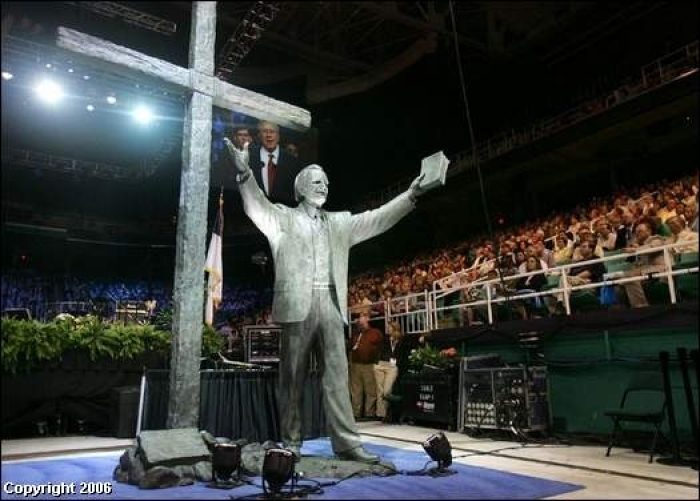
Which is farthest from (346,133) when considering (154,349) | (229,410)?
(229,410)

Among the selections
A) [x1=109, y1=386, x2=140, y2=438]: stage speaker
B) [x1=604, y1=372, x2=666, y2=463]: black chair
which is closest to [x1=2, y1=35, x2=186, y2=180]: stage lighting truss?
[x1=109, y1=386, x2=140, y2=438]: stage speaker

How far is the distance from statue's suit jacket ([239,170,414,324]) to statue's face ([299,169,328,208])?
12 cm

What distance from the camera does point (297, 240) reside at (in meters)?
4.52

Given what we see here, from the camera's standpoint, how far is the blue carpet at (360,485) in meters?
3.38

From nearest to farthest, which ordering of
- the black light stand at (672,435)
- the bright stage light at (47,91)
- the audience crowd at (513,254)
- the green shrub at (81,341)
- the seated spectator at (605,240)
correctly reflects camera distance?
the bright stage light at (47,91) → the black light stand at (672,435) → the green shrub at (81,341) → the audience crowd at (513,254) → the seated spectator at (605,240)

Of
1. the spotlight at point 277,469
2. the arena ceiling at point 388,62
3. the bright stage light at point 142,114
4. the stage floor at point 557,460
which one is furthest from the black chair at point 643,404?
the bright stage light at point 142,114

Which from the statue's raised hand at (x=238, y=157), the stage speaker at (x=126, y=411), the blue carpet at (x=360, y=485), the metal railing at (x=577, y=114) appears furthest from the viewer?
the metal railing at (x=577, y=114)

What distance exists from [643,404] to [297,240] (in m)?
4.22

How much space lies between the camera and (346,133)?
13.3 meters

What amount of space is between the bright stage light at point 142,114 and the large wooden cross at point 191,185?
27.1 ft

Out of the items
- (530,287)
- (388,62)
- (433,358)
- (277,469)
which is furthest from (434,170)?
(388,62)

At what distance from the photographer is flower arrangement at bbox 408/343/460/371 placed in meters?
8.35

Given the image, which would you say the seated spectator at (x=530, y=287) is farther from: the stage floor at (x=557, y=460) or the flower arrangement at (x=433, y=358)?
the stage floor at (x=557, y=460)

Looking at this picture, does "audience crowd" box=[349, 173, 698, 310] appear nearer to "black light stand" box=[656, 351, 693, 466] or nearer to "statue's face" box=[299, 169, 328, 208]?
"black light stand" box=[656, 351, 693, 466]
